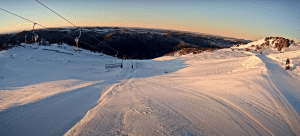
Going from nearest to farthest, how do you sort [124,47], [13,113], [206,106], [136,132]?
[136,132] → [13,113] → [206,106] → [124,47]

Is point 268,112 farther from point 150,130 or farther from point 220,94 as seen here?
point 150,130

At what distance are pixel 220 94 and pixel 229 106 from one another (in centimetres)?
99

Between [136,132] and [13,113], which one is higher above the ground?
[136,132]

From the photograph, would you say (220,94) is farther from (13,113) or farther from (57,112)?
(13,113)

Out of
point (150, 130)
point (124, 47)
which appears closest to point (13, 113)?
point (150, 130)

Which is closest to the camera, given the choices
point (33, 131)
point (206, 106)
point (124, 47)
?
point (33, 131)

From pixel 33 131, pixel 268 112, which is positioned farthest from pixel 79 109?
pixel 268 112

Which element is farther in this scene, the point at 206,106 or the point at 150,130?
the point at 206,106

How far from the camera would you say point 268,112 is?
11.0ft

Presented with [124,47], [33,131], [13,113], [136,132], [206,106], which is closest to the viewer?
[136,132]

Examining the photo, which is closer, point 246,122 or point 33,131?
point 33,131

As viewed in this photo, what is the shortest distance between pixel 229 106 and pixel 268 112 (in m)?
0.84

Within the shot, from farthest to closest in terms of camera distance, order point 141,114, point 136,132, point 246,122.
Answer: point 141,114, point 246,122, point 136,132

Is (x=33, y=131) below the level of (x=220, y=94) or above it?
below
